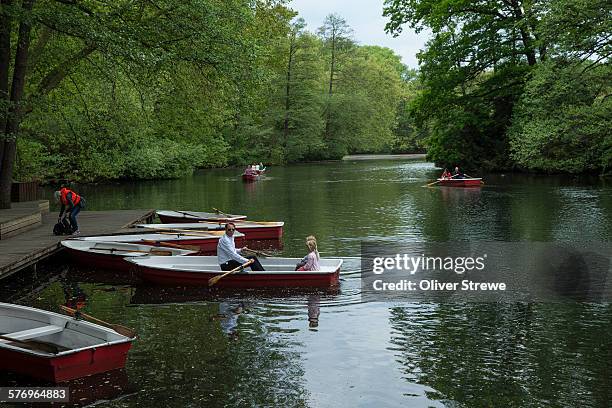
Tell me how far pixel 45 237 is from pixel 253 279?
25.7 ft

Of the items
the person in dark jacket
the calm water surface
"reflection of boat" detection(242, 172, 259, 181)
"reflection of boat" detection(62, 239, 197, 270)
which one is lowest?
the calm water surface

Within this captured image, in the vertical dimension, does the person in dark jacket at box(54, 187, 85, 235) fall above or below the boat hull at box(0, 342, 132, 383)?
above

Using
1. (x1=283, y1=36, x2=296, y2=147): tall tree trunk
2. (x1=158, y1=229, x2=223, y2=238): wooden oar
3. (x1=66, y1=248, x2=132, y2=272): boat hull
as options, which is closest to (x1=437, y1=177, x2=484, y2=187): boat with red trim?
(x1=158, y1=229, x2=223, y2=238): wooden oar

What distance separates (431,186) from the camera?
42.7m

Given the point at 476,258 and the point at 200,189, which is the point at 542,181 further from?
the point at 476,258

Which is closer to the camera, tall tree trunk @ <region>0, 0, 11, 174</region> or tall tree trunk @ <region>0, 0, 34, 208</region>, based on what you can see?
tall tree trunk @ <region>0, 0, 11, 174</region>

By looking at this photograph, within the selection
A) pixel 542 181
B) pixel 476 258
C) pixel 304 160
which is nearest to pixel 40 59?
pixel 476 258

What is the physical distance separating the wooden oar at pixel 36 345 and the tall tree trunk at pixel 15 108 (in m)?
12.0

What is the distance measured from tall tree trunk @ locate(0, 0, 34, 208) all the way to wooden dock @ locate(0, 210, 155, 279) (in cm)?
113

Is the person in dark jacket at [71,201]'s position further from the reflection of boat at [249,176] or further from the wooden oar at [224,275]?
the reflection of boat at [249,176]

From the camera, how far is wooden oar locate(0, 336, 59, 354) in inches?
373

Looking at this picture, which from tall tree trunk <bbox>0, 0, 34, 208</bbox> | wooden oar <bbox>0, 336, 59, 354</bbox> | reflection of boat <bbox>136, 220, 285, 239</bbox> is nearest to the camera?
wooden oar <bbox>0, 336, 59, 354</bbox>

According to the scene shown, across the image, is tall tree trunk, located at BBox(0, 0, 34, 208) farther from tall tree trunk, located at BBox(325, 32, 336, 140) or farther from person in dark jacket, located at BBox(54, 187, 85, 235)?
tall tree trunk, located at BBox(325, 32, 336, 140)

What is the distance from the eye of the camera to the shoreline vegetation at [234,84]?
21.0 m
